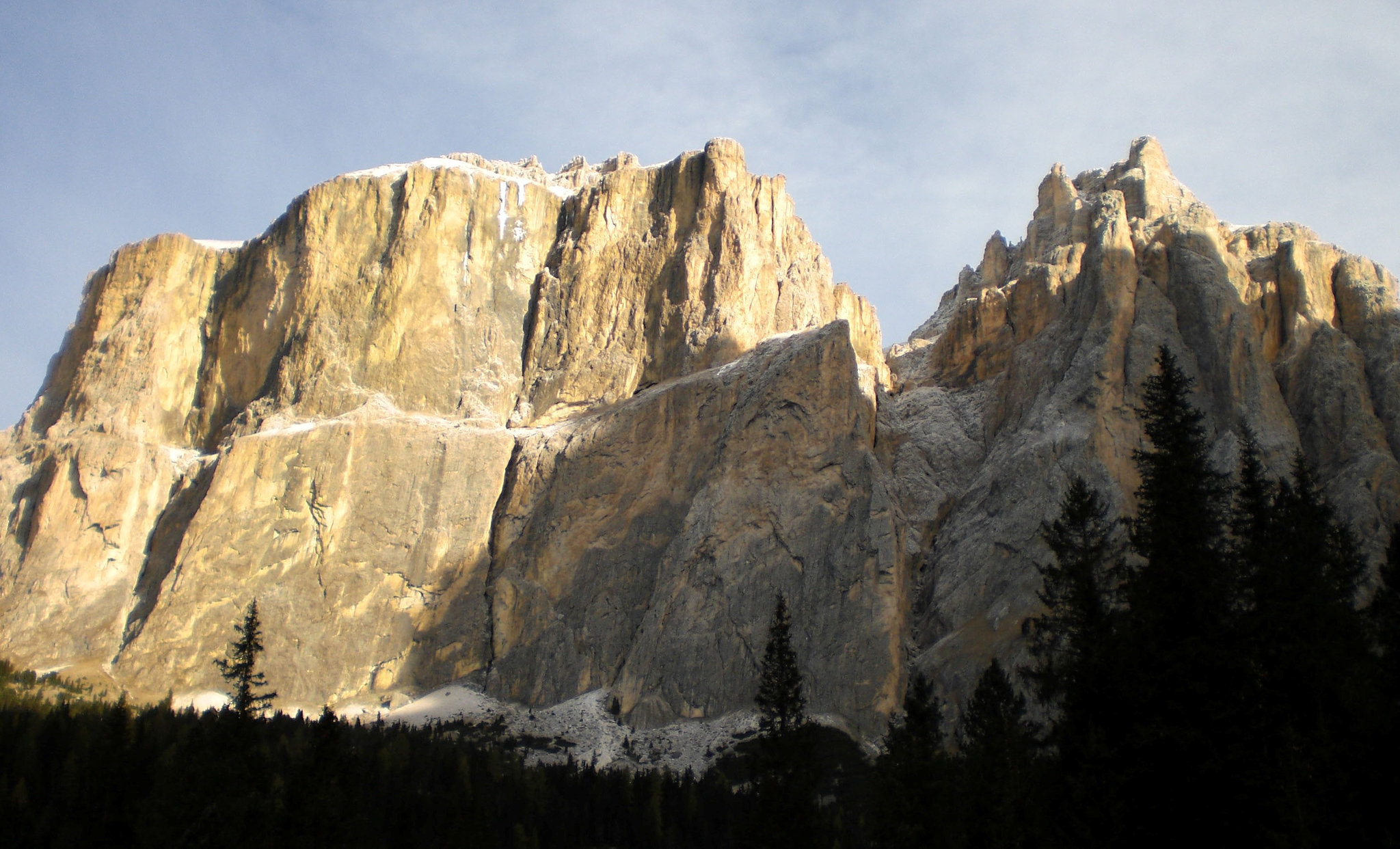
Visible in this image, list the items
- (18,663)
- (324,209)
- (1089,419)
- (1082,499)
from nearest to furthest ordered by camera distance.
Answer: (1082,499) → (1089,419) → (18,663) → (324,209)

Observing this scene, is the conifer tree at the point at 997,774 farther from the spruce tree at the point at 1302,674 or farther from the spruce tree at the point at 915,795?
the spruce tree at the point at 1302,674

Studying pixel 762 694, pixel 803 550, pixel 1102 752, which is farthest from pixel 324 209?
pixel 1102 752

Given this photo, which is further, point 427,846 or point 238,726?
point 427,846

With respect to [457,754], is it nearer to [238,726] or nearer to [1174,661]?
[238,726]

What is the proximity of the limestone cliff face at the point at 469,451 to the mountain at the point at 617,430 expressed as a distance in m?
0.27

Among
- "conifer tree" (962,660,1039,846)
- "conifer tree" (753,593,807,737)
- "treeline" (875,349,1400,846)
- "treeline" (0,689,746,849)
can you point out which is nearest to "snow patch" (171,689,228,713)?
"treeline" (0,689,746,849)

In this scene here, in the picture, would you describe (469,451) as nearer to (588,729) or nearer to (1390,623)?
(588,729)

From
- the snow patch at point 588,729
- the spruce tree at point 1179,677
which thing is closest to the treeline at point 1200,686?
the spruce tree at point 1179,677

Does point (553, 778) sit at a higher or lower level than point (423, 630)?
lower

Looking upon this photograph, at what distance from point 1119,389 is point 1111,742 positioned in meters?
57.4

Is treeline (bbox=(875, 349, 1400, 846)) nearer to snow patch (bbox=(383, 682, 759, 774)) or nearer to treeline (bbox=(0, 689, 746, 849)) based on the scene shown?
treeline (bbox=(0, 689, 746, 849))

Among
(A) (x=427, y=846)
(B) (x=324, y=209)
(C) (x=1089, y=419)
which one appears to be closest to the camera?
(A) (x=427, y=846)

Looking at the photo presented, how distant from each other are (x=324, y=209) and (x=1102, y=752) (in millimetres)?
92182

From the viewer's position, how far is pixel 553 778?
69688mm
